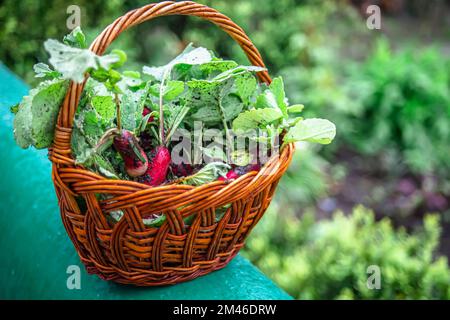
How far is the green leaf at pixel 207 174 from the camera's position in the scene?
3.43ft

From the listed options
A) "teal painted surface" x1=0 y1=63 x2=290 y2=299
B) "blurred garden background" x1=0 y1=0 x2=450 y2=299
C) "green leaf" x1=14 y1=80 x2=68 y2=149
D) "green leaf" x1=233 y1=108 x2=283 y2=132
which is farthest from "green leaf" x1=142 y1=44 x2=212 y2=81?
"blurred garden background" x1=0 y1=0 x2=450 y2=299

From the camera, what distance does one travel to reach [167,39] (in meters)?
3.38

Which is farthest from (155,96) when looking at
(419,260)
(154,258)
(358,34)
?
(358,34)

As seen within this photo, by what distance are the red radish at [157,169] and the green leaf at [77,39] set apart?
0.79ft

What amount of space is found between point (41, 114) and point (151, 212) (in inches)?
9.5

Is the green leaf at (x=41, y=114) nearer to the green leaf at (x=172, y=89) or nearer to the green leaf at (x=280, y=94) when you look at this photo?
the green leaf at (x=172, y=89)

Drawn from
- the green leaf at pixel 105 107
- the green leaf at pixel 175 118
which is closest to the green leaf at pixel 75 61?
the green leaf at pixel 105 107

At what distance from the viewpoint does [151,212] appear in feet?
3.11

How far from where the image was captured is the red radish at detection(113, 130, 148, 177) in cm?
103

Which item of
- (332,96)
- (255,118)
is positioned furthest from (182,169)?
(332,96)

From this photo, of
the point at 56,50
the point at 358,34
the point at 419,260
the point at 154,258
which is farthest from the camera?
the point at 358,34

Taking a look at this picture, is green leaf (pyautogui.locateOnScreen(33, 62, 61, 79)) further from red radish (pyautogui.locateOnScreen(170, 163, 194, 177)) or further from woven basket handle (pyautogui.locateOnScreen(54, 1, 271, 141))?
red radish (pyautogui.locateOnScreen(170, 163, 194, 177))

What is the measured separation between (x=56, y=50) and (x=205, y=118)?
36 centimetres
